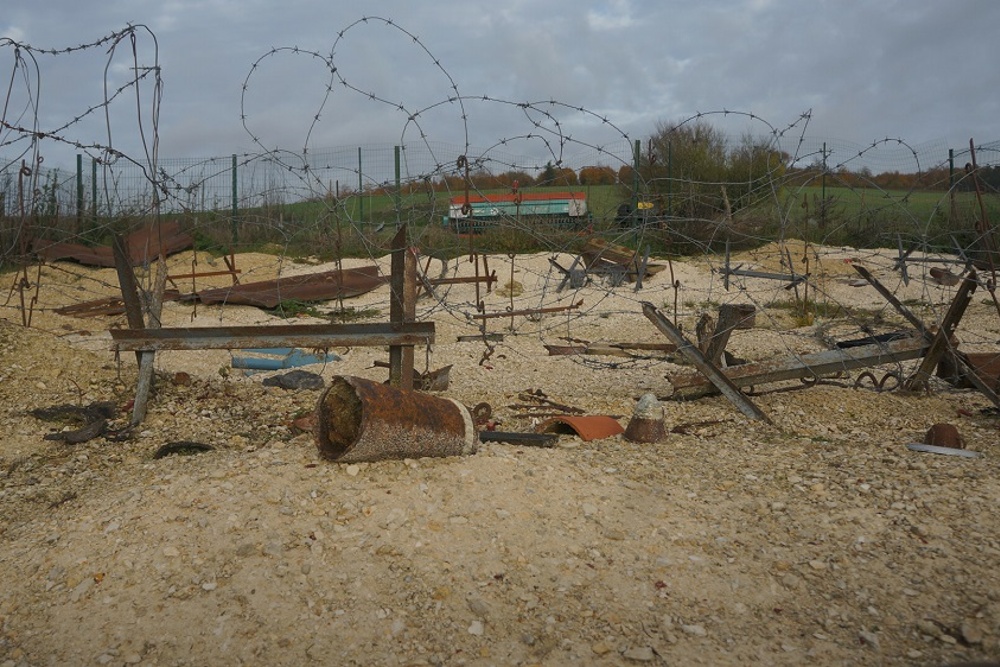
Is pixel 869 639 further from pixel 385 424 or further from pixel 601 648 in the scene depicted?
pixel 385 424

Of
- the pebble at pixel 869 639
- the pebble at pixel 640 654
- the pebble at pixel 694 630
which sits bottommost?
the pebble at pixel 640 654

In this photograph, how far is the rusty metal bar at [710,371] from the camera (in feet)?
18.3

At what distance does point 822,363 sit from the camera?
572 cm

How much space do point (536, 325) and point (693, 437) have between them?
18.0 ft

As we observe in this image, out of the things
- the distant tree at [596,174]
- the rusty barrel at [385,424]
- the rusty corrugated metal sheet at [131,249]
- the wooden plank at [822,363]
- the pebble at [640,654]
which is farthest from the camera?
the rusty corrugated metal sheet at [131,249]

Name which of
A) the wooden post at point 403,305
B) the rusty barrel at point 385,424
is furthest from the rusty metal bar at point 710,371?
Answer: the rusty barrel at point 385,424

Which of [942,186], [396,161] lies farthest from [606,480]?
[942,186]

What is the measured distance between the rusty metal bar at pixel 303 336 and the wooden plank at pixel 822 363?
7.07ft

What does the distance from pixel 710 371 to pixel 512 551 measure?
258cm

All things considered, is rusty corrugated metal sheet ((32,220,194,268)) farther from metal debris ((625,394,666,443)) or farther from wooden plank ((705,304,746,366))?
metal debris ((625,394,666,443))

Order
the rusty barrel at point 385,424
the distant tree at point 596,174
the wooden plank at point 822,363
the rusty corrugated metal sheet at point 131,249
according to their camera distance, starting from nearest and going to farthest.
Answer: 1. the rusty barrel at point 385,424
2. the wooden plank at point 822,363
3. the distant tree at point 596,174
4. the rusty corrugated metal sheet at point 131,249

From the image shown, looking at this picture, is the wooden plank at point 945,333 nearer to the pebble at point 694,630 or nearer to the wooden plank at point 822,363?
the wooden plank at point 822,363

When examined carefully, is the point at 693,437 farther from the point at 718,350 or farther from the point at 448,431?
the point at 448,431

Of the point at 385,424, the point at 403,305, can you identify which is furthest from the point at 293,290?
the point at 385,424
